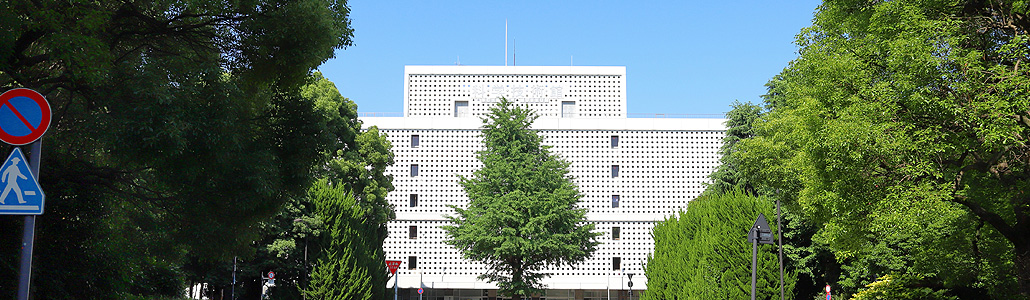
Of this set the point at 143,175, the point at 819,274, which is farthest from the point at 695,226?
the point at 143,175

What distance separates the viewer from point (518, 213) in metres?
35.1

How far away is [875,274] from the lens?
31516 mm

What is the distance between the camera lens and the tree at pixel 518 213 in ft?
116

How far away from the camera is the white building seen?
5078 cm

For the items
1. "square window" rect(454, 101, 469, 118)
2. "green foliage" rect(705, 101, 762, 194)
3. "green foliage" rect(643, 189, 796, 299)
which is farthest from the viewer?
"square window" rect(454, 101, 469, 118)

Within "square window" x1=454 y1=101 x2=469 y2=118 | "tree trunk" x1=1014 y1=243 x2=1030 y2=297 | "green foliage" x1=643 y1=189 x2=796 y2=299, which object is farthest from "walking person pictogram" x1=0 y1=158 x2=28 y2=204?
"square window" x1=454 y1=101 x2=469 y2=118

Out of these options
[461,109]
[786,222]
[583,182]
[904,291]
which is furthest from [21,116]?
[461,109]

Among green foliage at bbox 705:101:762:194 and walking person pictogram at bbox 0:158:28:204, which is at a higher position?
green foliage at bbox 705:101:762:194

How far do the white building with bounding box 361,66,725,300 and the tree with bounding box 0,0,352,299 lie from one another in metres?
33.7

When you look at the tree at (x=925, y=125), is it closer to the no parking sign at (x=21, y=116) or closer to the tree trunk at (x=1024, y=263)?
the tree trunk at (x=1024, y=263)

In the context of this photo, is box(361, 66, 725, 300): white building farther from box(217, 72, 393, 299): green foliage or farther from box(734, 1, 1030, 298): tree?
box(734, 1, 1030, 298): tree

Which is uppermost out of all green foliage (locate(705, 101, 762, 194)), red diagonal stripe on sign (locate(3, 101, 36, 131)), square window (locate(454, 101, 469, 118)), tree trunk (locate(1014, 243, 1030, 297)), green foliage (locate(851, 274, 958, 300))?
square window (locate(454, 101, 469, 118))

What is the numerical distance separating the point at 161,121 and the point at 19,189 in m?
6.04

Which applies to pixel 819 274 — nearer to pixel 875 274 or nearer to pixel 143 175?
pixel 875 274
